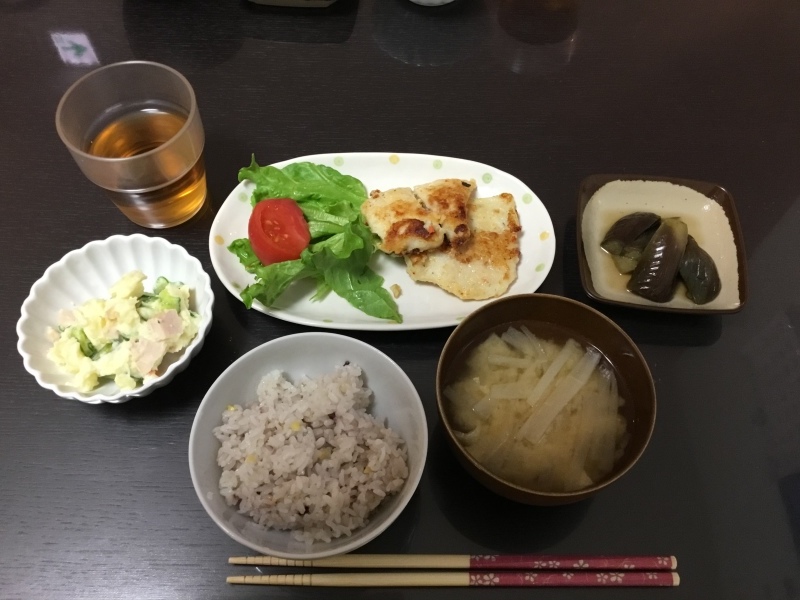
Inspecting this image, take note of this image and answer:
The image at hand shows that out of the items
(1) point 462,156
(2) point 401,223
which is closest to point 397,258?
(2) point 401,223

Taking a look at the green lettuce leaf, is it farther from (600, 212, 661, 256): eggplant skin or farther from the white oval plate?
(600, 212, 661, 256): eggplant skin

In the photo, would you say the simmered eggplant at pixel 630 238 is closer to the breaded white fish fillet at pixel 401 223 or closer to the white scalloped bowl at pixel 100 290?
the breaded white fish fillet at pixel 401 223

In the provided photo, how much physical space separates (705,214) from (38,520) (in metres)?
2.34

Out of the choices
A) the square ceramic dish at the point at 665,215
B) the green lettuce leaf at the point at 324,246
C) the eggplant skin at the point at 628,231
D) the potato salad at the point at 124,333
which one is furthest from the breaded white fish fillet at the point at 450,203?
the potato salad at the point at 124,333

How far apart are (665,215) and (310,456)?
4.93 feet

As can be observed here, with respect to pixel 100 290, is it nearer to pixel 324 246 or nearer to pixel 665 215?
pixel 324 246

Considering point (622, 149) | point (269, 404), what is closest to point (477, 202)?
point (622, 149)

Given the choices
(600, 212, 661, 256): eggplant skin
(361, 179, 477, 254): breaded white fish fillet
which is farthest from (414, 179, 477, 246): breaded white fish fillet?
(600, 212, 661, 256): eggplant skin

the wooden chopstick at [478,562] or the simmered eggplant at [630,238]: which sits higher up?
the simmered eggplant at [630,238]

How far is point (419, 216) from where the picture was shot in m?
1.85

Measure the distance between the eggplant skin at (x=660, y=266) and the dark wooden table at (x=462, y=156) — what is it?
127 millimetres

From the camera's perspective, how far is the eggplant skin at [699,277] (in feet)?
5.76

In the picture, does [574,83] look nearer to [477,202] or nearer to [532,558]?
[477,202]

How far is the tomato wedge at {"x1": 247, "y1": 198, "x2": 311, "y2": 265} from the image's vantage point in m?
1.78
